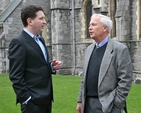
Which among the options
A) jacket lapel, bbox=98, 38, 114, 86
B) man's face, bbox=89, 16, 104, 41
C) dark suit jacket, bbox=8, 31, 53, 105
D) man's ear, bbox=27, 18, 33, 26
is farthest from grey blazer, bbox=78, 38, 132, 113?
man's ear, bbox=27, 18, 33, 26

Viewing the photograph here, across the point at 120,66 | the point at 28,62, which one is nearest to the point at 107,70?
the point at 120,66

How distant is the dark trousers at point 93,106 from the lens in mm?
3527

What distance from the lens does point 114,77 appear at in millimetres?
3535

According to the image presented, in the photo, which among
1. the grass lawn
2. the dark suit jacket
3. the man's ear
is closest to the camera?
the dark suit jacket

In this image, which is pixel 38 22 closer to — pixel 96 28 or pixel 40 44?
pixel 40 44

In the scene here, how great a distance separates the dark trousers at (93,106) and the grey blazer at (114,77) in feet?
0.23

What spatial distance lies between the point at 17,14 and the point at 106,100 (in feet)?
55.8

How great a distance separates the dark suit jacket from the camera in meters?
3.37

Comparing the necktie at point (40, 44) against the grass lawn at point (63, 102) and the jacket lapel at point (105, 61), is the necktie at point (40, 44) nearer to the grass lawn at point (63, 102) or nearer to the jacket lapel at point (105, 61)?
the jacket lapel at point (105, 61)

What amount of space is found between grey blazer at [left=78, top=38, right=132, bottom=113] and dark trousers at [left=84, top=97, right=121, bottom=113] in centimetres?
7

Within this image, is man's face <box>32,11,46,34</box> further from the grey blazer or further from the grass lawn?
the grass lawn

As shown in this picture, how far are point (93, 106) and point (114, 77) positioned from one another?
1.54 feet

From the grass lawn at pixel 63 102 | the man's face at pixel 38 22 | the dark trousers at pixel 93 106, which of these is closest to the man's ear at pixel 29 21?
the man's face at pixel 38 22

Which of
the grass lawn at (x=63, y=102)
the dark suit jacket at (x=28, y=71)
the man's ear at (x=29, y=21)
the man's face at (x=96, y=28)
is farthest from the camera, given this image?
the grass lawn at (x=63, y=102)
